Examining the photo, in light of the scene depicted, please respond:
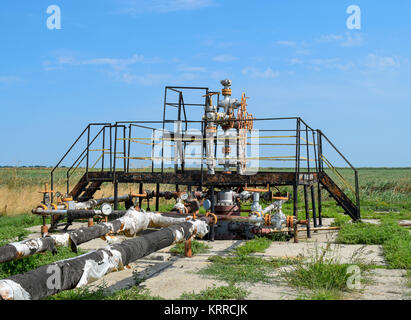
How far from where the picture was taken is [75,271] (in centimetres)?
416

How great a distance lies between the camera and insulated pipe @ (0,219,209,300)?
141 inches

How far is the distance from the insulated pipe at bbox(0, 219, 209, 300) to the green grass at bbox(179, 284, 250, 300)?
3.17ft

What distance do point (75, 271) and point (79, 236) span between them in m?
1.88

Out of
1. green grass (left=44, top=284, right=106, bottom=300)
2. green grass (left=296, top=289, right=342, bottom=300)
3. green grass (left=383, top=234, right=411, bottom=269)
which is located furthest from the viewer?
green grass (left=383, top=234, right=411, bottom=269)

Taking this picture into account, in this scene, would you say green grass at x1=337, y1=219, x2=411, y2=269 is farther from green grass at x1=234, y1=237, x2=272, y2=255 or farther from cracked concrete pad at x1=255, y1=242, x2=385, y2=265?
green grass at x1=234, y1=237, x2=272, y2=255

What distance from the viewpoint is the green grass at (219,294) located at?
20.7 ft

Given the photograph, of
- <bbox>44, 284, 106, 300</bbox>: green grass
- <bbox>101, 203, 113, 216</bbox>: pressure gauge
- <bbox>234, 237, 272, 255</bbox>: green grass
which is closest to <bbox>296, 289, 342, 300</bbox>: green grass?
<bbox>44, 284, 106, 300</bbox>: green grass

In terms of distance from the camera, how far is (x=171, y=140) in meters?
14.1

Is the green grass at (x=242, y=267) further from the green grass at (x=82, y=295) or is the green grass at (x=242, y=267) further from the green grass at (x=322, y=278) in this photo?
the green grass at (x=82, y=295)

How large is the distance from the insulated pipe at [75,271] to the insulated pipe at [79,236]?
1.03 meters

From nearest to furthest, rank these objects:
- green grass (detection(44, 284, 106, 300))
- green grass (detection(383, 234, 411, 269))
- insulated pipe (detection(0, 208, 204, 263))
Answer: insulated pipe (detection(0, 208, 204, 263))
green grass (detection(44, 284, 106, 300))
green grass (detection(383, 234, 411, 269))

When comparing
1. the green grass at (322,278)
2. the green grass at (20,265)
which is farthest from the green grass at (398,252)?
the green grass at (20,265)
